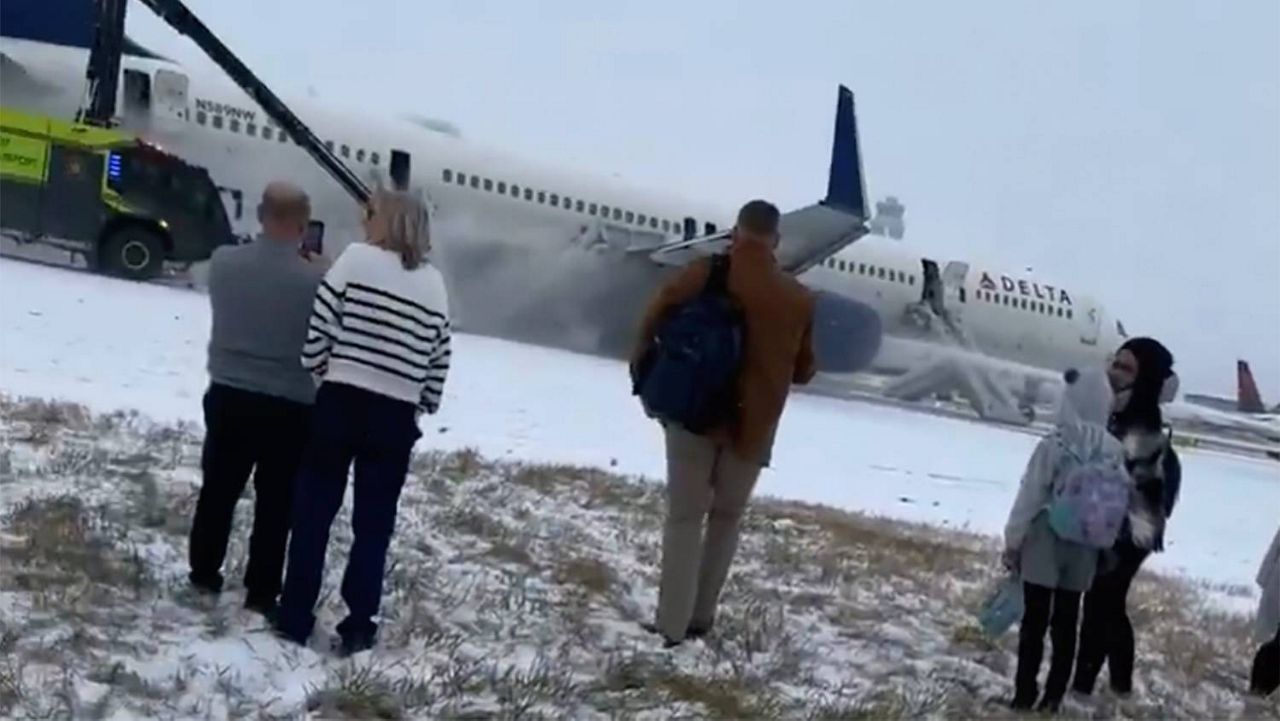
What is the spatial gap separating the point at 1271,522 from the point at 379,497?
1484cm

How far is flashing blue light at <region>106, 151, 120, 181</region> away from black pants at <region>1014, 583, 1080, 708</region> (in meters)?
17.7

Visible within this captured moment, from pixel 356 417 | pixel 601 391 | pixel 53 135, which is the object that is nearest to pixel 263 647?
pixel 356 417

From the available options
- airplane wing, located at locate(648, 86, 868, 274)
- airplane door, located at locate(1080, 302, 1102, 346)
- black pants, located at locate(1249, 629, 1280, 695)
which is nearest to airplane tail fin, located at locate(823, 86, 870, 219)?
airplane wing, located at locate(648, 86, 868, 274)

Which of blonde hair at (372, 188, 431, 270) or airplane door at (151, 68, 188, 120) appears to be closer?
blonde hair at (372, 188, 431, 270)

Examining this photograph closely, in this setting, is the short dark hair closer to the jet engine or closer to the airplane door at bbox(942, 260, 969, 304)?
the jet engine

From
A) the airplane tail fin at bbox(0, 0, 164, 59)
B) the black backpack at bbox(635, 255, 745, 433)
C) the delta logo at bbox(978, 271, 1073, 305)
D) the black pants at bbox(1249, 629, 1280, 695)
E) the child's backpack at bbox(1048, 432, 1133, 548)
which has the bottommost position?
the black pants at bbox(1249, 629, 1280, 695)

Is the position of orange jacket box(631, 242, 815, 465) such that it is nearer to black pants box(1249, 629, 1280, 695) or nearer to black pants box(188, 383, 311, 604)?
black pants box(188, 383, 311, 604)

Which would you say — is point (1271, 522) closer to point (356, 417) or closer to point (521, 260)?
point (521, 260)

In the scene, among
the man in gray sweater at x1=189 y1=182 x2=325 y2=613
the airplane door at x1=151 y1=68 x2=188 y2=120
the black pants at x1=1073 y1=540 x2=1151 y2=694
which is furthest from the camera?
the airplane door at x1=151 y1=68 x2=188 y2=120

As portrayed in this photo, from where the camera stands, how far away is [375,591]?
17.9 ft

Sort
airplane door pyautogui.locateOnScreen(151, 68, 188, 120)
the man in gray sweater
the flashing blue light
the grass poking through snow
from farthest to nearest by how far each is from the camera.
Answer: airplane door pyautogui.locateOnScreen(151, 68, 188, 120), the flashing blue light, the man in gray sweater, the grass poking through snow

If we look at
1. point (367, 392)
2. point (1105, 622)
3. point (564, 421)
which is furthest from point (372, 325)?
point (564, 421)

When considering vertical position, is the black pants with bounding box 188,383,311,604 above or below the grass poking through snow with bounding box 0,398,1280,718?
above

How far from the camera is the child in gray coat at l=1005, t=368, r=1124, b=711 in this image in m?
6.07
